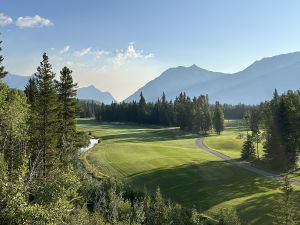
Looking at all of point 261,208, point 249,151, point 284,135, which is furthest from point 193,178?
point 249,151

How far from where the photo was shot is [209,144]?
4409 inches

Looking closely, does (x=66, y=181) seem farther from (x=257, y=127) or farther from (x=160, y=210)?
(x=257, y=127)

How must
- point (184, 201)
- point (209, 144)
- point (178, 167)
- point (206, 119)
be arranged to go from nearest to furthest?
point (184, 201), point (178, 167), point (209, 144), point (206, 119)

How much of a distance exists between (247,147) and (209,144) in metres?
33.1

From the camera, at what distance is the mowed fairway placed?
45969 mm

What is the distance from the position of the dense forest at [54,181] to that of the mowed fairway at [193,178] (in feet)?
18.4

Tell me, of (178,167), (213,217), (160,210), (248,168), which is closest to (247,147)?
(248,168)

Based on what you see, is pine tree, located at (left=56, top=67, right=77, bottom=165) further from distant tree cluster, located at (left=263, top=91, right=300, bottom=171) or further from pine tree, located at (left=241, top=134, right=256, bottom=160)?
pine tree, located at (left=241, top=134, right=256, bottom=160)

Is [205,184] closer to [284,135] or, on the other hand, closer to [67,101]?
[284,135]

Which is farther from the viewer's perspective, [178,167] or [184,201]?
[178,167]

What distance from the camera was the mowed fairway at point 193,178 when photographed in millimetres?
45969

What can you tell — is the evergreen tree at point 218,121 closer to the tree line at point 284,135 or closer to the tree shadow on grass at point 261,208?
the tree line at point 284,135

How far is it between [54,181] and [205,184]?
148 feet

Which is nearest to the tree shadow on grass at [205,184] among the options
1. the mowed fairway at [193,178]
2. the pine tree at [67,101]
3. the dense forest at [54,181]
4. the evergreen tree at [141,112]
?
the mowed fairway at [193,178]
